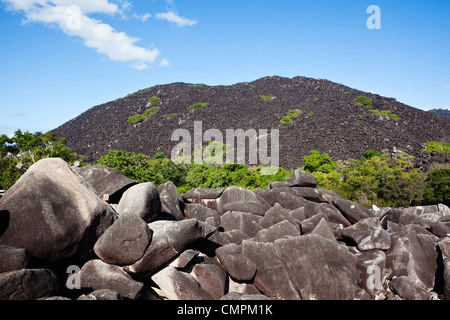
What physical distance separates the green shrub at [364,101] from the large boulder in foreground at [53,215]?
5005 centimetres

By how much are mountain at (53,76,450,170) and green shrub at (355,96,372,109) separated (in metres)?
0.68

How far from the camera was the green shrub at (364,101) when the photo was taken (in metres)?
49.8

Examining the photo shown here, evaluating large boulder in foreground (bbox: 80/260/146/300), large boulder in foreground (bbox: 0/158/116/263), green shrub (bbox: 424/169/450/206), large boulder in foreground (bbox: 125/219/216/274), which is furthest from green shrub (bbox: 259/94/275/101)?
large boulder in foreground (bbox: 80/260/146/300)

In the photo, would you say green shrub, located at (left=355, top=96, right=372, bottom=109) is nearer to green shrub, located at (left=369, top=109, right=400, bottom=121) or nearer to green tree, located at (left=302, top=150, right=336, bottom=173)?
green shrub, located at (left=369, top=109, right=400, bottom=121)

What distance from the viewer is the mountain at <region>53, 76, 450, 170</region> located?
38844 millimetres

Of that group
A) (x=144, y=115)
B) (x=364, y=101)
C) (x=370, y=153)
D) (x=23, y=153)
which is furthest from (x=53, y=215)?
(x=364, y=101)

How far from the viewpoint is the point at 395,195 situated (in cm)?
2078

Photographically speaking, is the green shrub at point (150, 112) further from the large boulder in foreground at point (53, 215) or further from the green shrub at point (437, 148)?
the large boulder in foreground at point (53, 215)

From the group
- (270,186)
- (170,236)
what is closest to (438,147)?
(270,186)

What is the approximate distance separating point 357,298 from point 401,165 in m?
21.4

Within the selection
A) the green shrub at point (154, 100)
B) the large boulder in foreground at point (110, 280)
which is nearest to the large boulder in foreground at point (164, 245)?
the large boulder in foreground at point (110, 280)

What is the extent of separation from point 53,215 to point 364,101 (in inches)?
2049

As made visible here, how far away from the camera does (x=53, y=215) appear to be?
6.07m
